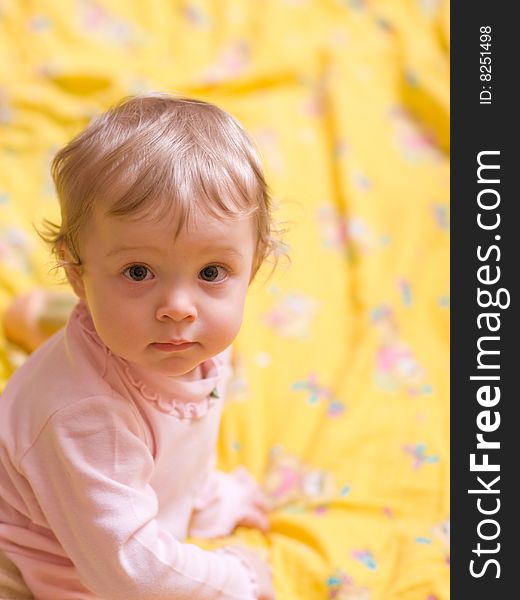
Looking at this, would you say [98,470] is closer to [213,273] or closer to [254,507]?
[213,273]

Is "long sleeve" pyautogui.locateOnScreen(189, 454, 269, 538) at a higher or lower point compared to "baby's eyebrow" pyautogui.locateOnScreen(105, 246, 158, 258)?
lower

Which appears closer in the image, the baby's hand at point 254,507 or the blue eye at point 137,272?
the blue eye at point 137,272

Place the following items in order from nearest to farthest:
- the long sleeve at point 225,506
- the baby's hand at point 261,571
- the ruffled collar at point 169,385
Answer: the ruffled collar at point 169,385
the baby's hand at point 261,571
the long sleeve at point 225,506

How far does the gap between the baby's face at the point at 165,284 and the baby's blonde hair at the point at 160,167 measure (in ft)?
0.05

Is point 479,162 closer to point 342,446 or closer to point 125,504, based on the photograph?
point 342,446

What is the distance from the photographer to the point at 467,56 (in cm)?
154

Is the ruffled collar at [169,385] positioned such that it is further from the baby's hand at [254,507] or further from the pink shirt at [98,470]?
the baby's hand at [254,507]

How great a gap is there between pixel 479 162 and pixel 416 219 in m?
0.34

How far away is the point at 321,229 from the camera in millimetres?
1749

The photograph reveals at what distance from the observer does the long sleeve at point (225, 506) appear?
3.85 feet

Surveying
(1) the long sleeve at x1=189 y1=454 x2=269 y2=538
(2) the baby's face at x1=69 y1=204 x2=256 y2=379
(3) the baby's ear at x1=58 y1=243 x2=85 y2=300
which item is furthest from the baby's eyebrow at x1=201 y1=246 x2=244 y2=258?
(1) the long sleeve at x1=189 y1=454 x2=269 y2=538

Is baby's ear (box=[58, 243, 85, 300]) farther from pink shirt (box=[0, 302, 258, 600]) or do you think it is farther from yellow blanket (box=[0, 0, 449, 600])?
yellow blanket (box=[0, 0, 449, 600])

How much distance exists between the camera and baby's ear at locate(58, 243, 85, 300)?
0.90m

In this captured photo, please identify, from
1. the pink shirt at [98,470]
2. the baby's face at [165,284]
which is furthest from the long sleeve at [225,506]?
the baby's face at [165,284]
